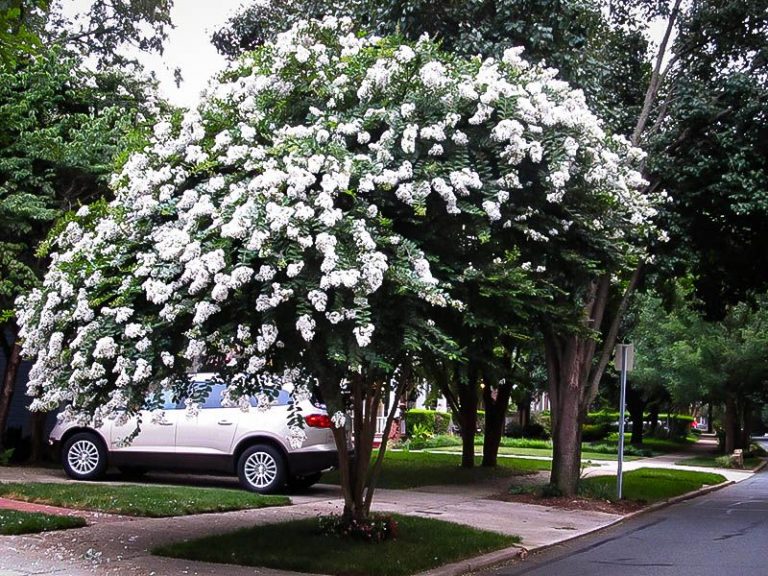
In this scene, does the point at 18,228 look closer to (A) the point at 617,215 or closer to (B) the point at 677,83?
(A) the point at 617,215

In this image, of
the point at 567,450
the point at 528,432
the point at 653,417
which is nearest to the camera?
the point at 567,450

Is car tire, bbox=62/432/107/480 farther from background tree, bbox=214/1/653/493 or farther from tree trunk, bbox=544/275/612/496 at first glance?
tree trunk, bbox=544/275/612/496

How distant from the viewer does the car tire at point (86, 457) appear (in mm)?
14789

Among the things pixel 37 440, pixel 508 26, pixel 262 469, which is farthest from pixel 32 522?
pixel 508 26

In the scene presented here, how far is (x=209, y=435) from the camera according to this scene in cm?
1430

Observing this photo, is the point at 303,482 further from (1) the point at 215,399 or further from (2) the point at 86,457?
(2) the point at 86,457

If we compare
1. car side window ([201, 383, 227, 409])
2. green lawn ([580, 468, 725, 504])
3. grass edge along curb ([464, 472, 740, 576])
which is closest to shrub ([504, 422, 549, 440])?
green lawn ([580, 468, 725, 504])

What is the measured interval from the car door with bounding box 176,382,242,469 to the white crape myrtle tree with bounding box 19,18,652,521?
4.74 metres

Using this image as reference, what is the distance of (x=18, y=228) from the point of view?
14883 millimetres

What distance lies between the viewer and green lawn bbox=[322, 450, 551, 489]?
60.0 ft

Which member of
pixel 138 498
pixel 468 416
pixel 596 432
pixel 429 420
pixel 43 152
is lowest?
pixel 138 498

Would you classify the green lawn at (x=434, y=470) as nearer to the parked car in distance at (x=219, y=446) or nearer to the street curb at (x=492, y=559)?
the parked car in distance at (x=219, y=446)

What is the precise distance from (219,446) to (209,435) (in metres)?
0.22

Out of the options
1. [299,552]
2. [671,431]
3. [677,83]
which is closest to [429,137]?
[299,552]
